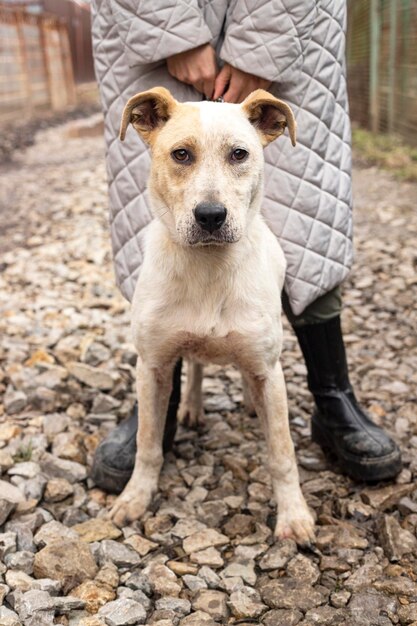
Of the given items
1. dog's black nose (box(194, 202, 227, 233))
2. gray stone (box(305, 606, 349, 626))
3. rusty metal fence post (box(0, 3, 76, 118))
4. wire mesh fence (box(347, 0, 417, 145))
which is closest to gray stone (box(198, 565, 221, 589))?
gray stone (box(305, 606, 349, 626))

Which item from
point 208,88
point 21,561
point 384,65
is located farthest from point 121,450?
point 384,65

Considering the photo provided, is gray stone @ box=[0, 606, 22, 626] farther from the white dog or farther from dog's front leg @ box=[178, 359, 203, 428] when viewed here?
dog's front leg @ box=[178, 359, 203, 428]

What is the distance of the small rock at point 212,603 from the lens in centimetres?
227

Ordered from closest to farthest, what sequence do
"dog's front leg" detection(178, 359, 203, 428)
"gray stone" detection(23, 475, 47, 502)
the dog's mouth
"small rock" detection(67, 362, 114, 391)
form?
the dog's mouth → "gray stone" detection(23, 475, 47, 502) → "dog's front leg" detection(178, 359, 203, 428) → "small rock" detection(67, 362, 114, 391)

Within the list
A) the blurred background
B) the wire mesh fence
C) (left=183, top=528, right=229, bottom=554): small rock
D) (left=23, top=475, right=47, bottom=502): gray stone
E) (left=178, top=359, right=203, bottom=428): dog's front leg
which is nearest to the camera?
(left=183, top=528, right=229, bottom=554): small rock

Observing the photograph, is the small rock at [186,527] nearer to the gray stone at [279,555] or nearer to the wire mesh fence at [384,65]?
the gray stone at [279,555]

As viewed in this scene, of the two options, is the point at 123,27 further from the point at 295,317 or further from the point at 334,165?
the point at 295,317

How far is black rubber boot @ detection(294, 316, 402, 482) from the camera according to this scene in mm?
2939

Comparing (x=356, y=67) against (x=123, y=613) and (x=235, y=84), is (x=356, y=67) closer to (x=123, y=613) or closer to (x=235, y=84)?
(x=235, y=84)

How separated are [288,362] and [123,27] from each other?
221 centimetres

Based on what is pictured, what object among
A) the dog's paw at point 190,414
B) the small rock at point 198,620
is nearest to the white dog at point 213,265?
the small rock at point 198,620

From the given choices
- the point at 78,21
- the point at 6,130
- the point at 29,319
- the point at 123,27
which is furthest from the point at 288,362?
the point at 78,21

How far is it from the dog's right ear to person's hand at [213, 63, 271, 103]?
1.14 ft

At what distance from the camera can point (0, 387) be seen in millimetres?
3777
